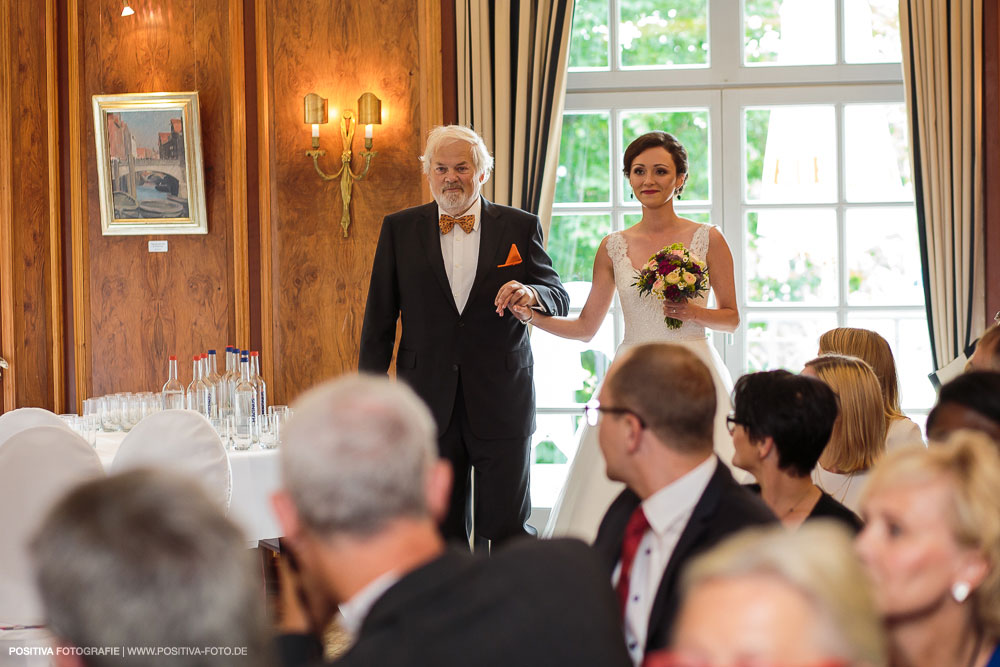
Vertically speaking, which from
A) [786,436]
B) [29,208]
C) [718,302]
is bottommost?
[786,436]

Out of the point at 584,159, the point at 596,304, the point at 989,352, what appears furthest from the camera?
the point at 584,159

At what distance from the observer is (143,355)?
6.13 metres

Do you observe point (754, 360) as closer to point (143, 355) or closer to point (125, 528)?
point (143, 355)

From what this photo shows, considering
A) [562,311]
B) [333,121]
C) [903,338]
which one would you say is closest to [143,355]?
[333,121]

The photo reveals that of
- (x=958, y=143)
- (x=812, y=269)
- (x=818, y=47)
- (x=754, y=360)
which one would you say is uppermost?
(x=818, y=47)

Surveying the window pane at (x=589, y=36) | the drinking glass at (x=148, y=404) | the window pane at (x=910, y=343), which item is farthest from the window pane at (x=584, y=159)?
the drinking glass at (x=148, y=404)

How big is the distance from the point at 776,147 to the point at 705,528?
14.4ft

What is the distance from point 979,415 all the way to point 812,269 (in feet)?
12.3

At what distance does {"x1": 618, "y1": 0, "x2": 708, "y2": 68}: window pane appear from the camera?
5.80 meters

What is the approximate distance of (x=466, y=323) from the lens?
4.07 meters

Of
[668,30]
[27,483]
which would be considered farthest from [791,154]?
[27,483]

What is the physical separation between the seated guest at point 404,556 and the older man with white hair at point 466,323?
262 centimetres

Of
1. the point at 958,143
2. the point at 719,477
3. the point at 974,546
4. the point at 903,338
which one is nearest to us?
the point at 974,546

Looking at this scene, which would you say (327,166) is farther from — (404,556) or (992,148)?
(404,556)
